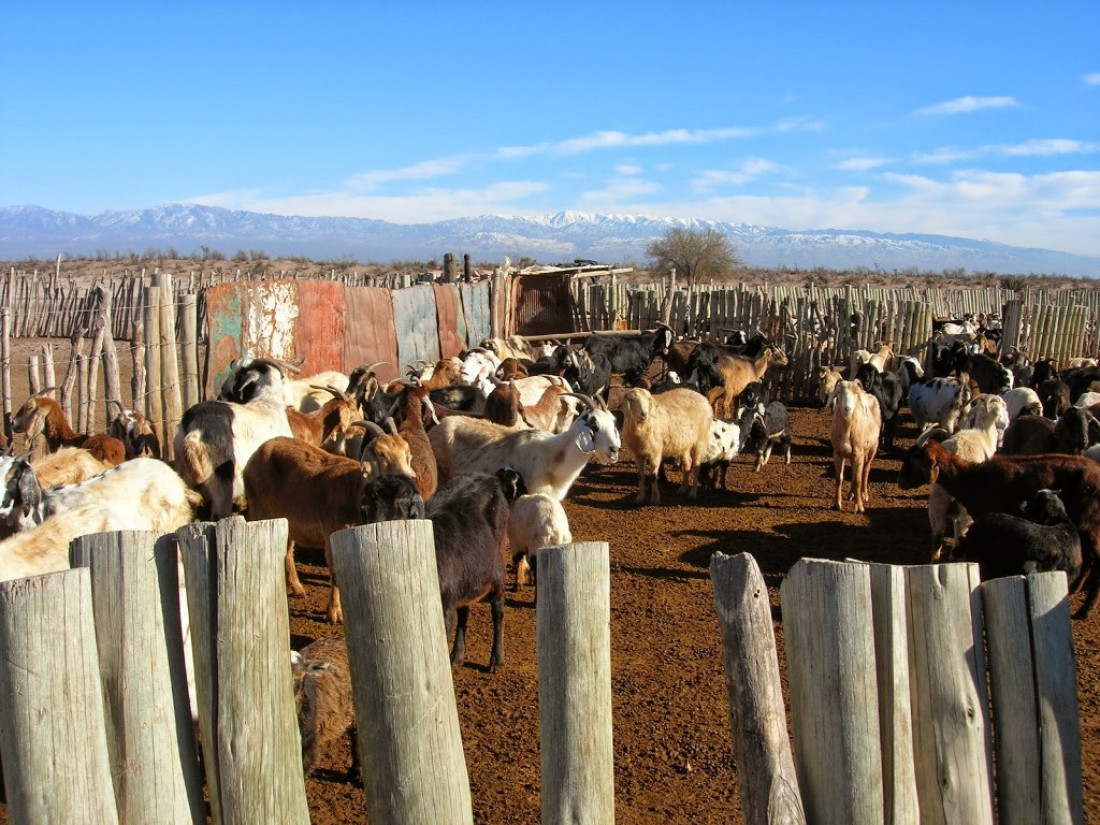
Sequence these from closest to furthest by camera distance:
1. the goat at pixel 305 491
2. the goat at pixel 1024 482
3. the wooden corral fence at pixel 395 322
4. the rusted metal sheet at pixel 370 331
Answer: the goat at pixel 305 491 < the goat at pixel 1024 482 < the wooden corral fence at pixel 395 322 < the rusted metal sheet at pixel 370 331

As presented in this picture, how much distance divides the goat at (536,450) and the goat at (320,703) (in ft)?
14.8

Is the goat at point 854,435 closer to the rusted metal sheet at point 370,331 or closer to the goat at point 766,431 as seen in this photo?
the goat at point 766,431

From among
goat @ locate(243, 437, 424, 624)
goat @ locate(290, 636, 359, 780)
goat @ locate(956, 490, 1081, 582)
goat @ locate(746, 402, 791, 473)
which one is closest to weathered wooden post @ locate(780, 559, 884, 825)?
goat @ locate(290, 636, 359, 780)

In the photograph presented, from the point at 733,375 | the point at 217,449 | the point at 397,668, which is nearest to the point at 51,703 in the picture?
the point at 397,668

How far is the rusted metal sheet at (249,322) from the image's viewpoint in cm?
1159

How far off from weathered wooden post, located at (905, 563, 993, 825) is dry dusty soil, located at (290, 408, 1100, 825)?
2.11 m

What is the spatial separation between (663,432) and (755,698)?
9.05 metres

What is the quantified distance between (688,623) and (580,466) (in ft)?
7.95

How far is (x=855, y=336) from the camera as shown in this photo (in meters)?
20.6

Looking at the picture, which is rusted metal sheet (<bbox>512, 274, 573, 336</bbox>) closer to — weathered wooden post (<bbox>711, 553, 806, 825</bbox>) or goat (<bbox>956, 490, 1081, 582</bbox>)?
goat (<bbox>956, 490, 1081, 582</bbox>)

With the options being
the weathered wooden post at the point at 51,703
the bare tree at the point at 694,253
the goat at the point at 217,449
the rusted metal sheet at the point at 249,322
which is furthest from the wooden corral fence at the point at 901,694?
the bare tree at the point at 694,253

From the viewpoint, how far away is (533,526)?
773cm

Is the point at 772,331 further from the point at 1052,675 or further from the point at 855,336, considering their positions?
the point at 1052,675

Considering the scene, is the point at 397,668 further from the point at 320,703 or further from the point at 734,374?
the point at 734,374
